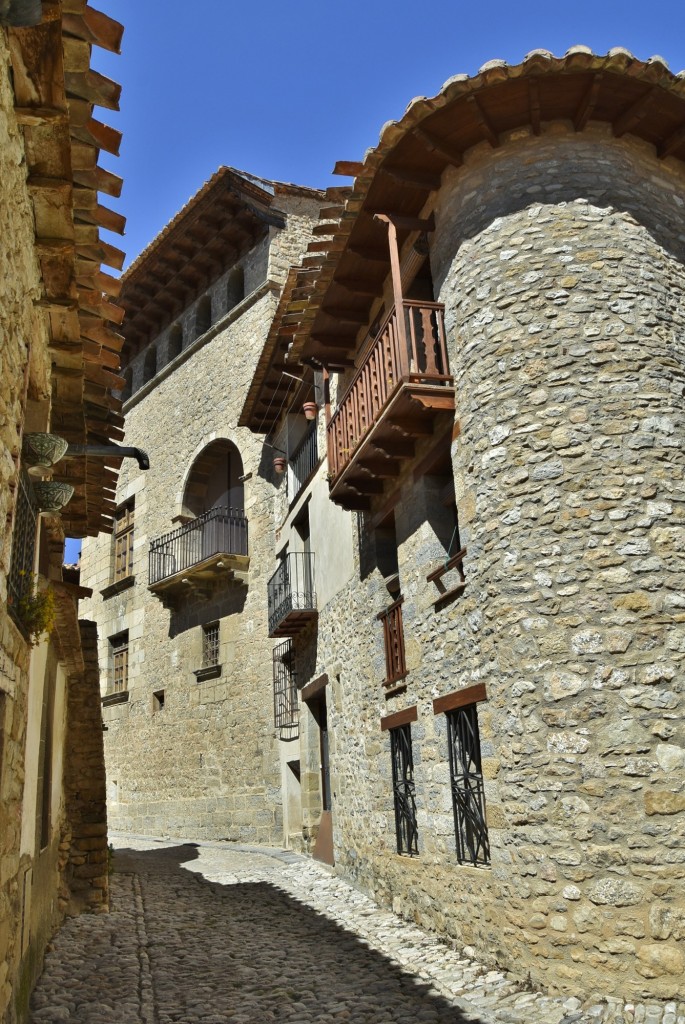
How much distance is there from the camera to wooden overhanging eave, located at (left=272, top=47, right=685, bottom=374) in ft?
23.5

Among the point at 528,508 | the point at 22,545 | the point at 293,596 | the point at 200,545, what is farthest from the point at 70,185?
the point at 200,545

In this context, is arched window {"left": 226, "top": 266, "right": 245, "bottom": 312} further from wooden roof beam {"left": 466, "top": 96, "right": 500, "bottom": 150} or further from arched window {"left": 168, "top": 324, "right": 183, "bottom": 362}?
wooden roof beam {"left": 466, "top": 96, "right": 500, "bottom": 150}

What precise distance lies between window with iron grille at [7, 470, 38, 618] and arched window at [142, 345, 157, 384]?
18.2 meters

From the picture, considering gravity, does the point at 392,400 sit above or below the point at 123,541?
below

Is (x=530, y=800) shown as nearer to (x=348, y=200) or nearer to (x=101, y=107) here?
(x=101, y=107)

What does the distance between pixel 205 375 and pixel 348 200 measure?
11585 millimetres

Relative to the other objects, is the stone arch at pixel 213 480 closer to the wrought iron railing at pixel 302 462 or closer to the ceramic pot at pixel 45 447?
the wrought iron railing at pixel 302 462

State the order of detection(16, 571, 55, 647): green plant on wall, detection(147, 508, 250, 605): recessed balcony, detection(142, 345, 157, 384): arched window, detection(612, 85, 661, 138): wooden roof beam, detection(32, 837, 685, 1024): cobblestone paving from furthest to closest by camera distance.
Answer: detection(142, 345, 157, 384): arched window < detection(147, 508, 250, 605): recessed balcony < detection(612, 85, 661, 138): wooden roof beam < detection(32, 837, 685, 1024): cobblestone paving < detection(16, 571, 55, 647): green plant on wall

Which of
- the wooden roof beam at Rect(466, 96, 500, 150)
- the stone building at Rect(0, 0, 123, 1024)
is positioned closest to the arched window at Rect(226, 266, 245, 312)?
the wooden roof beam at Rect(466, 96, 500, 150)

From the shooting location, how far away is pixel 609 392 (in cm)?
677

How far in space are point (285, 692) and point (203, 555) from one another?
3.97 meters

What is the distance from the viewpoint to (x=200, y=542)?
1814 cm

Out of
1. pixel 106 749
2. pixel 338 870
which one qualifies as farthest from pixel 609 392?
pixel 106 749

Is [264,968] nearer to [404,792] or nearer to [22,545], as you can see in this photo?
[404,792]
